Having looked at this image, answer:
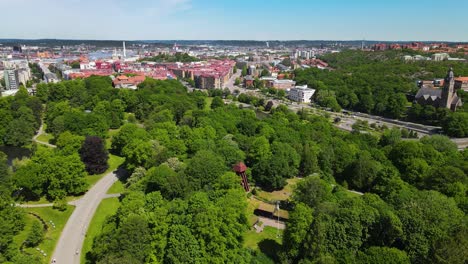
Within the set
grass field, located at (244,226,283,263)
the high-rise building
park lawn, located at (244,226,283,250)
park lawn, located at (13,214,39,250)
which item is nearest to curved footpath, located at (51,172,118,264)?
park lawn, located at (13,214,39,250)

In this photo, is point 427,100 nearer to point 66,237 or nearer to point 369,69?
point 369,69

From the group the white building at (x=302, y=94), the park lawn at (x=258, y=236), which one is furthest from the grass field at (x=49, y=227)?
the white building at (x=302, y=94)

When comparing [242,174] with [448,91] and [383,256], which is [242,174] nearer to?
[383,256]

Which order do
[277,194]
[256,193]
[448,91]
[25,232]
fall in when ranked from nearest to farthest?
[25,232]
[256,193]
[277,194]
[448,91]

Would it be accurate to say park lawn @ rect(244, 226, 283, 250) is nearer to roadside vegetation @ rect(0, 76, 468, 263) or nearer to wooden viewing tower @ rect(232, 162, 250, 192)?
roadside vegetation @ rect(0, 76, 468, 263)

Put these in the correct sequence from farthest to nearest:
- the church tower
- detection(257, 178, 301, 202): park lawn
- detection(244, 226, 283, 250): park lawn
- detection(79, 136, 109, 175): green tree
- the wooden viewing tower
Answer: the church tower
detection(79, 136, 109, 175): green tree
the wooden viewing tower
detection(257, 178, 301, 202): park lawn
detection(244, 226, 283, 250): park lawn

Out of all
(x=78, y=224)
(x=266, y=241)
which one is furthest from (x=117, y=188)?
(x=266, y=241)

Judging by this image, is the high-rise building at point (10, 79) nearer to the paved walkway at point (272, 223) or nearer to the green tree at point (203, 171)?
the green tree at point (203, 171)
